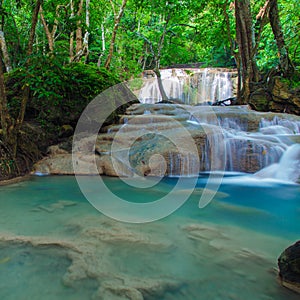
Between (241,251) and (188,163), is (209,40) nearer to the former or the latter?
(188,163)

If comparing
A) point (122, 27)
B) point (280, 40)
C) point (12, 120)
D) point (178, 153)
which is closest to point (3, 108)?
point (12, 120)

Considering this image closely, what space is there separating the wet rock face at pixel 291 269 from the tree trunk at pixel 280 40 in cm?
978

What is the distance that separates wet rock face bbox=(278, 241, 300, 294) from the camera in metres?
1.46

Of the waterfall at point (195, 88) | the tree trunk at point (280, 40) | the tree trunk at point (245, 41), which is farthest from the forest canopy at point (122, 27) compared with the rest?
the waterfall at point (195, 88)

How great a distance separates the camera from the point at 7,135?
168 inches

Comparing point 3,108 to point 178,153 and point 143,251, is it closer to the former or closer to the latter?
point 178,153

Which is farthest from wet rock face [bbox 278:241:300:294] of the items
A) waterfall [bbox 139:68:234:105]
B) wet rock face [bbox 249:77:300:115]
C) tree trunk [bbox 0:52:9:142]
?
waterfall [bbox 139:68:234:105]

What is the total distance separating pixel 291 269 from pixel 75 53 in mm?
10105

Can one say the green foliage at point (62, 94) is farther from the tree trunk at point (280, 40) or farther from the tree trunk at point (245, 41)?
the tree trunk at point (280, 40)

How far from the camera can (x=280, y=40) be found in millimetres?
9445

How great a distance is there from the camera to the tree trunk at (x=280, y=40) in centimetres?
933

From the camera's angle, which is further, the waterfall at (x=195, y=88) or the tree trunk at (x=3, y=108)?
the waterfall at (x=195, y=88)

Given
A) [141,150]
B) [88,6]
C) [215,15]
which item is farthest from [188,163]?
[215,15]

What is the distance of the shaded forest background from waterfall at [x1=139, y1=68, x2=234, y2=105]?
7.64 feet
